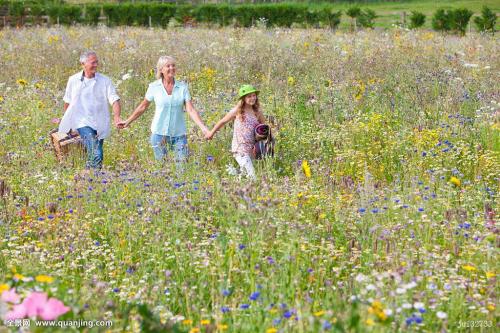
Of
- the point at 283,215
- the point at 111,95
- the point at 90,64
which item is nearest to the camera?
the point at 283,215

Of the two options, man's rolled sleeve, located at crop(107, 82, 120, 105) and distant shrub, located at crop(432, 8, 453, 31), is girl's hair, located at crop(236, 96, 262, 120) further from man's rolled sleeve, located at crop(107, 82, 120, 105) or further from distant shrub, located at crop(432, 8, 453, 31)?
distant shrub, located at crop(432, 8, 453, 31)

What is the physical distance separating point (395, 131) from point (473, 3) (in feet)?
122

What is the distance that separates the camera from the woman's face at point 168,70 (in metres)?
7.70

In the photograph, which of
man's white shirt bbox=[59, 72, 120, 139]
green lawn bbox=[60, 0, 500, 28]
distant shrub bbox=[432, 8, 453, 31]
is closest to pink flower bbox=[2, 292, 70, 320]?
man's white shirt bbox=[59, 72, 120, 139]

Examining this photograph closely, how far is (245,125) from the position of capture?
7.43 metres

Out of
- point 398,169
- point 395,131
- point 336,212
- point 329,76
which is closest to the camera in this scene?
point 336,212

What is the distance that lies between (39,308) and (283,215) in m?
2.60

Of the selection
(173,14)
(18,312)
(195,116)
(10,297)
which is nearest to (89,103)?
(195,116)

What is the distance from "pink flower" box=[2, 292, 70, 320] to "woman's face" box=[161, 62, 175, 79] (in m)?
5.15

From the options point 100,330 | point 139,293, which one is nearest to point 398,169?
point 139,293

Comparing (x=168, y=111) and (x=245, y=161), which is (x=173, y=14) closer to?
(x=168, y=111)

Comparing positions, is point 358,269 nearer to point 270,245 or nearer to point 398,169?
point 270,245

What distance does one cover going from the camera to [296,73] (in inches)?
457

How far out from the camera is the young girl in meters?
7.40
